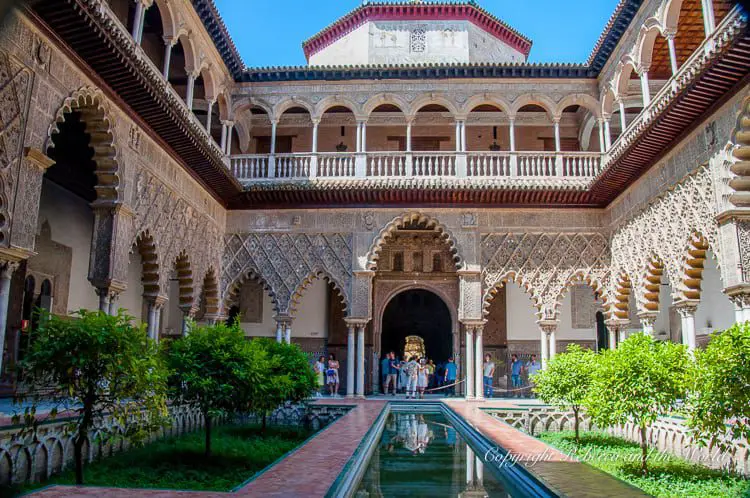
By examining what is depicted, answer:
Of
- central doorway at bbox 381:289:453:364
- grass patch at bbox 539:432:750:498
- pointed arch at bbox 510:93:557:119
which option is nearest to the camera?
grass patch at bbox 539:432:750:498

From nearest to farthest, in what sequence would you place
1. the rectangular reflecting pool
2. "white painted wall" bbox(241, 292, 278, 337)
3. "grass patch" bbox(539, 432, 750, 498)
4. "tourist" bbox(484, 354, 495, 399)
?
the rectangular reflecting pool, "grass patch" bbox(539, 432, 750, 498), "tourist" bbox(484, 354, 495, 399), "white painted wall" bbox(241, 292, 278, 337)

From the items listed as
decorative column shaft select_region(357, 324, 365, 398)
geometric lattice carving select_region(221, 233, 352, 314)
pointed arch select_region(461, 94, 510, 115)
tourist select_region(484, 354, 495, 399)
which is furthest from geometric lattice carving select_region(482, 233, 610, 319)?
geometric lattice carving select_region(221, 233, 352, 314)

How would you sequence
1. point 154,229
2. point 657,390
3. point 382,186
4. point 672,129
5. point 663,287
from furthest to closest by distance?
1. point 663,287
2. point 382,186
3. point 154,229
4. point 672,129
5. point 657,390

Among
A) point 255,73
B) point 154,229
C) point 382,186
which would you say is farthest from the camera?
point 255,73

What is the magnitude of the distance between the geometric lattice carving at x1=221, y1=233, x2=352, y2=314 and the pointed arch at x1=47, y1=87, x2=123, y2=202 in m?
5.31

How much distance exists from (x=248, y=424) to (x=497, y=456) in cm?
617

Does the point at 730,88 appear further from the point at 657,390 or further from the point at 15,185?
the point at 15,185

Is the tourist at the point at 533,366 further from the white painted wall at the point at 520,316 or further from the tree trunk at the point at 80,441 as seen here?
the tree trunk at the point at 80,441

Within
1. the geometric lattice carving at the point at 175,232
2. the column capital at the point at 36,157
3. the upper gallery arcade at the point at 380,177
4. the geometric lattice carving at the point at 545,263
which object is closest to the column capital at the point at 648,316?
the upper gallery arcade at the point at 380,177

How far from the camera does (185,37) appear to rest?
12.1 meters

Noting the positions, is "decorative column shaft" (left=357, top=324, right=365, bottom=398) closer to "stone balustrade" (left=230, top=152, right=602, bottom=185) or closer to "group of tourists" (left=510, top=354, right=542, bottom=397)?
"stone balustrade" (left=230, top=152, right=602, bottom=185)

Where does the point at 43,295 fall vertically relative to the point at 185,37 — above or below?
below

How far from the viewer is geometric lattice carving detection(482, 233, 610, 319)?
1425cm

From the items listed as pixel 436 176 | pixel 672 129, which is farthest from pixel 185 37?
pixel 672 129
